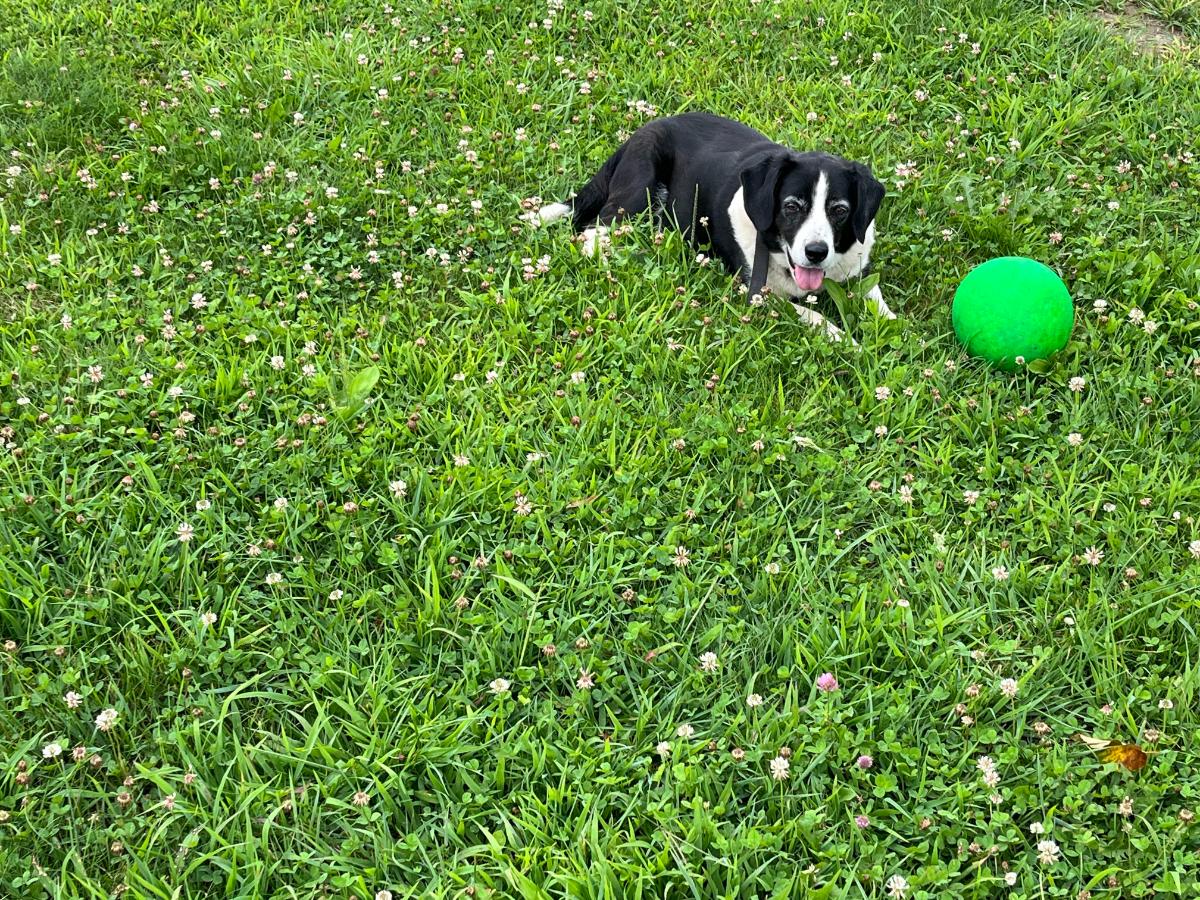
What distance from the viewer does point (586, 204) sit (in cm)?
436

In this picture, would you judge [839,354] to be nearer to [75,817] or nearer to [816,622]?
[816,622]

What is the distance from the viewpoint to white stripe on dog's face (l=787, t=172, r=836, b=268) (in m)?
3.72

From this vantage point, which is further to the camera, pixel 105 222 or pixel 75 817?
pixel 105 222

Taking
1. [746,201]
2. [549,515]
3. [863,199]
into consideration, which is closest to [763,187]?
[746,201]

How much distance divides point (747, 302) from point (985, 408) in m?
0.95

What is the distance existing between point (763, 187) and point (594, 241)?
68 centimetres

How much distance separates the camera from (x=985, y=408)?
11.1 ft

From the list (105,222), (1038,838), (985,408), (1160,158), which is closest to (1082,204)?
(1160,158)

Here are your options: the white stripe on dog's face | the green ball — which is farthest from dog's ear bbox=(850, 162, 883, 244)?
the green ball

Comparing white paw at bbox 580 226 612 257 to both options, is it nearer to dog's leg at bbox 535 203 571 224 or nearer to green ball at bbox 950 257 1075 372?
dog's leg at bbox 535 203 571 224

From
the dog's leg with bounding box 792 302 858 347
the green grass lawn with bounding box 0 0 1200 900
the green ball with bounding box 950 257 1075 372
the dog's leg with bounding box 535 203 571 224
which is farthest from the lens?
the dog's leg with bounding box 535 203 571 224

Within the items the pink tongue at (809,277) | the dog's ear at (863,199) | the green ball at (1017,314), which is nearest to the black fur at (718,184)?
the dog's ear at (863,199)

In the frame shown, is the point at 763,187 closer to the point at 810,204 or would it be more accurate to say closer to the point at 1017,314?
the point at 810,204

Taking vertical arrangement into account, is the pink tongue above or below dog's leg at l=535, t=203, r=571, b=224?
above
